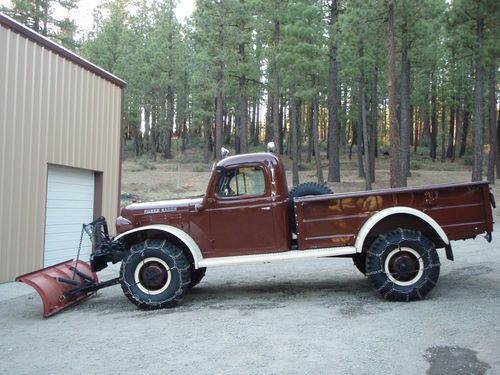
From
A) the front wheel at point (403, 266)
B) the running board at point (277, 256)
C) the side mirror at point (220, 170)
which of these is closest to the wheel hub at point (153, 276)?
the running board at point (277, 256)

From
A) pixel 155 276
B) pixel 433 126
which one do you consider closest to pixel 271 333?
pixel 155 276

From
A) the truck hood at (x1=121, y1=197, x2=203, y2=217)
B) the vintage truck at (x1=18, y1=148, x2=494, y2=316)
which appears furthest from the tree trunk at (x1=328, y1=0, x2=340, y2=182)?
the truck hood at (x1=121, y1=197, x2=203, y2=217)

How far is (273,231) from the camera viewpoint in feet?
21.5

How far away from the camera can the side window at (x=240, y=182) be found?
6684 millimetres

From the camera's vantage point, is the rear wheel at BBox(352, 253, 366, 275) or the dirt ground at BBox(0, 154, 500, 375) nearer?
the dirt ground at BBox(0, 154, 500, 375)

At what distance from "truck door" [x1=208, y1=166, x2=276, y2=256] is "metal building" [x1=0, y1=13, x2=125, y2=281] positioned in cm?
512

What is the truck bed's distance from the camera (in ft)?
20.7

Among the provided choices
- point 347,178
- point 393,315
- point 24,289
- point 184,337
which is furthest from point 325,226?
point 347,178

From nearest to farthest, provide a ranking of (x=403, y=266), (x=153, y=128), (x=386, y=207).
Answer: (x=403, y=266)
(x=386, y=207)
(x=153, y=128)

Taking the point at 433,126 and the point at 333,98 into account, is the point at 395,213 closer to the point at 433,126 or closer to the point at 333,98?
the point at 333,98

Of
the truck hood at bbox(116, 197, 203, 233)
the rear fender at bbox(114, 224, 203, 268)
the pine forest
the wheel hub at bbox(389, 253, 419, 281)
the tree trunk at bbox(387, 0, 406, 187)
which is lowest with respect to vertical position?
the wheel hub at bbox(389, 253, 419, 281)

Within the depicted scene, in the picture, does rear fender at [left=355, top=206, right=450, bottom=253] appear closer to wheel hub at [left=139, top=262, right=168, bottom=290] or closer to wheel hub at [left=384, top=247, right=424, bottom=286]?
wheel hub at [left=384, top=247, right=424, bottom=286]

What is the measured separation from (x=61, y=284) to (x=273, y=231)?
3.32m

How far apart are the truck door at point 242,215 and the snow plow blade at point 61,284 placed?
2.20m
